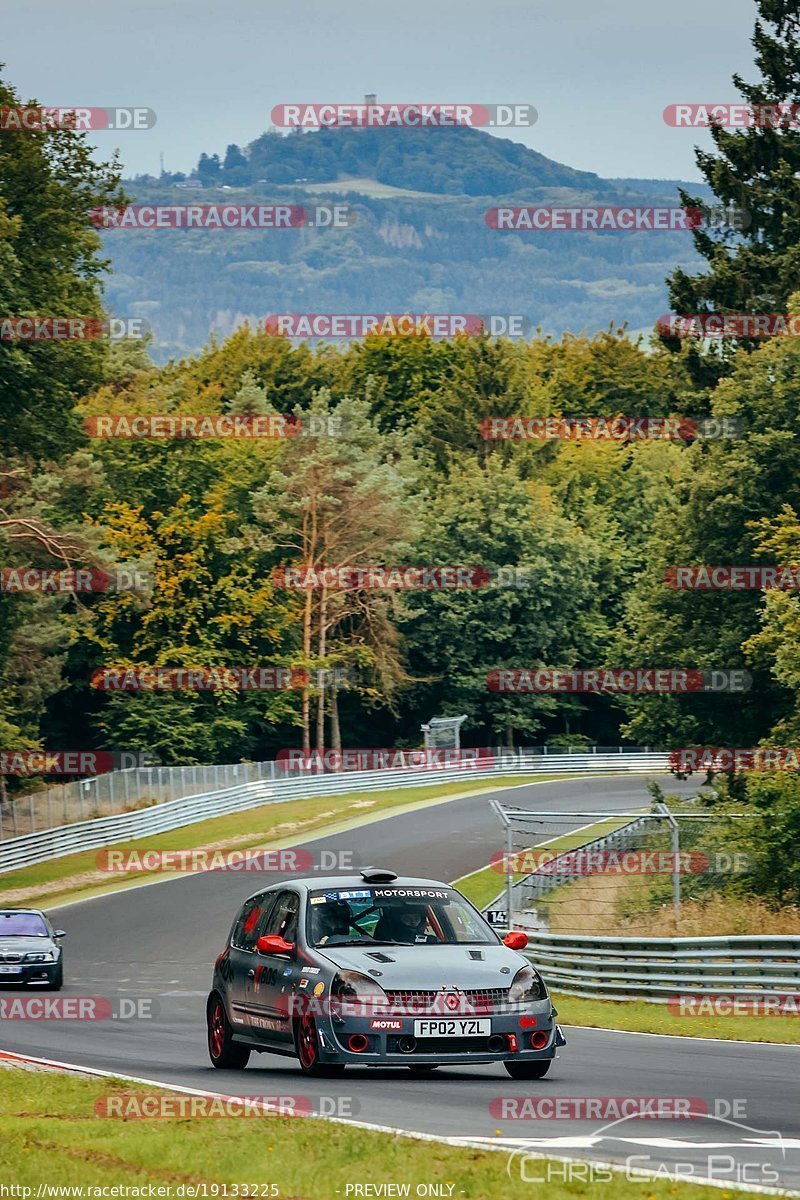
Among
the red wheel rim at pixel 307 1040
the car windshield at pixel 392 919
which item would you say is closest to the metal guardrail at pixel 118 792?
the car windshield at pixel 392 919

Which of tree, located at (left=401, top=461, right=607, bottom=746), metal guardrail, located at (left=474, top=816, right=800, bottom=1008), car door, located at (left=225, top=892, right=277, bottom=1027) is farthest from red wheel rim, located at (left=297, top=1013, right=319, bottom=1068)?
tree, located at (left=401, top=461, right=607, bottom=746)

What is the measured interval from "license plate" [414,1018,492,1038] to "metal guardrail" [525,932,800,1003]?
9375 mm

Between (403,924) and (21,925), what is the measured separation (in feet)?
50.9

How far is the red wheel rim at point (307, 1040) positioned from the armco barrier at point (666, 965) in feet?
31.1

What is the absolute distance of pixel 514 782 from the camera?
78000 millimetres

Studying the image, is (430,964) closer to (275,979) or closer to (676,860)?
(275,979)

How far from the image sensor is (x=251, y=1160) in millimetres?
9883

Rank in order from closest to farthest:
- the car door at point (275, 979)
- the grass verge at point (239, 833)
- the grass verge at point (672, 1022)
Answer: the car door at point (275, 979) → the grass verge at point (672, 1022) → the grass verge at point (239, 833)

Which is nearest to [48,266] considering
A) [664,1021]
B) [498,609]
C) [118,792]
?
[118,792]

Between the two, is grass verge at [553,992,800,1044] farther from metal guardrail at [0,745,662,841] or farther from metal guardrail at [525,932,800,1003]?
metal guardrail at [0,745,662,841]

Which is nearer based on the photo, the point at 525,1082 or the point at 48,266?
the point at 525,1082

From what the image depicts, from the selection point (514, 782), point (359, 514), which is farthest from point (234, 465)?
point (514, 782)

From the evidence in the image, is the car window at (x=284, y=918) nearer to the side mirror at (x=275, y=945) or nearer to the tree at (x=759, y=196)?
the side mirror at (x=275, y=945)

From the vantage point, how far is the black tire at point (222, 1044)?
1560cm
